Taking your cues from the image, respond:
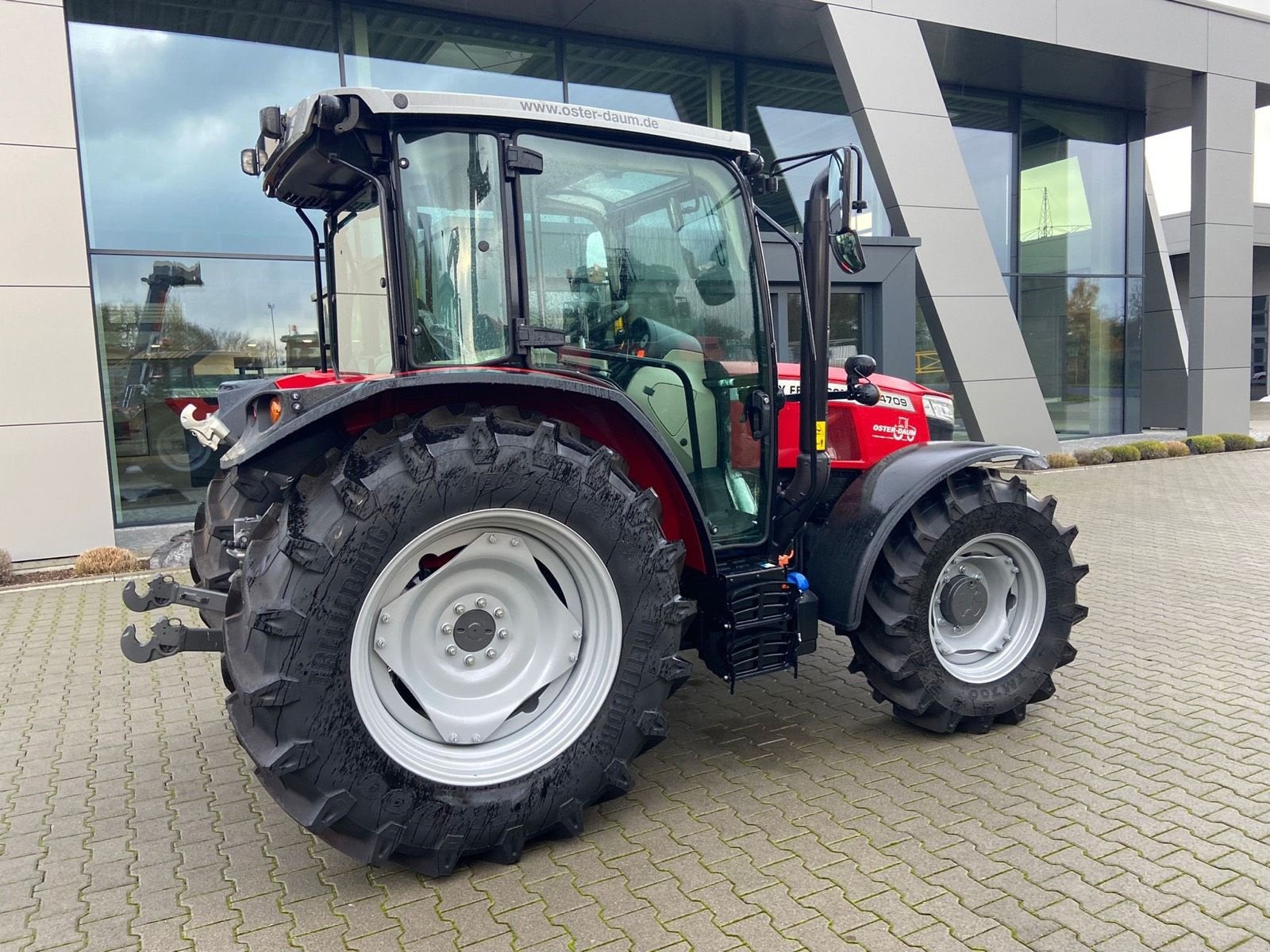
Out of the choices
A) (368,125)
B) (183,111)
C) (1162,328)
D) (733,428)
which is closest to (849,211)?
(733,428)

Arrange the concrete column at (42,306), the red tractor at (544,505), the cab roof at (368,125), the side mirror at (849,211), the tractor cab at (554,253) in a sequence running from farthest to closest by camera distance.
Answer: the concrete column at (42,306), the side mirror at (849,211), the tractor cab at (554,253), the cab roof at (368,125), the red tractor at (544,505)

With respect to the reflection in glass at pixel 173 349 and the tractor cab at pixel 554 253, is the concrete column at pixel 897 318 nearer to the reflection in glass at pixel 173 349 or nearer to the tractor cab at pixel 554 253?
the reflection in glass at pixel 173 349

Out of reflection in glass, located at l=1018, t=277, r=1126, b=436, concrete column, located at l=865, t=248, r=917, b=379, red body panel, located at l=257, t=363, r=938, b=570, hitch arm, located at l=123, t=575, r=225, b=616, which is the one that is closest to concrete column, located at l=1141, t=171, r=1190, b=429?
reflection in glass, located at l=1018, t=277, r=1126, b=436

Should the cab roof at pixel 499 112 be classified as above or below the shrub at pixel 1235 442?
above

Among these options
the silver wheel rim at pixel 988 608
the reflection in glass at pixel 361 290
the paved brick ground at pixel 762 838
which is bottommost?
the paved brick ground at pixel 762 838

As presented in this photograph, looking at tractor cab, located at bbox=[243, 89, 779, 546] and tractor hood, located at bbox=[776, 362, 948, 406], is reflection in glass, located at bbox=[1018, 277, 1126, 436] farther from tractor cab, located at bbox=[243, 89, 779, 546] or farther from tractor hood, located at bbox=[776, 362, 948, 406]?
tractor cab, located at bbox=[243, 89, 779, 546]

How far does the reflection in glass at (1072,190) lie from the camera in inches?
621

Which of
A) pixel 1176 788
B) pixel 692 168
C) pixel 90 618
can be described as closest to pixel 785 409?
pixel 692 168

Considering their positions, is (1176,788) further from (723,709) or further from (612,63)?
(612,63)

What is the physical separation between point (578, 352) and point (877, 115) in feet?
33.7

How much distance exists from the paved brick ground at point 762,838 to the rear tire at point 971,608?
0.20 metres

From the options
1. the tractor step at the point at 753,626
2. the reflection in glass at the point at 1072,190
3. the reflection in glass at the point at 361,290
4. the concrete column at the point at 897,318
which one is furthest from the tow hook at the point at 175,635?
the reflection in glass at the point at 1072,190

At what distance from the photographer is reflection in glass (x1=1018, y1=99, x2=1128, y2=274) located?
1577cm

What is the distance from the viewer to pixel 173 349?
1000 centimetres
